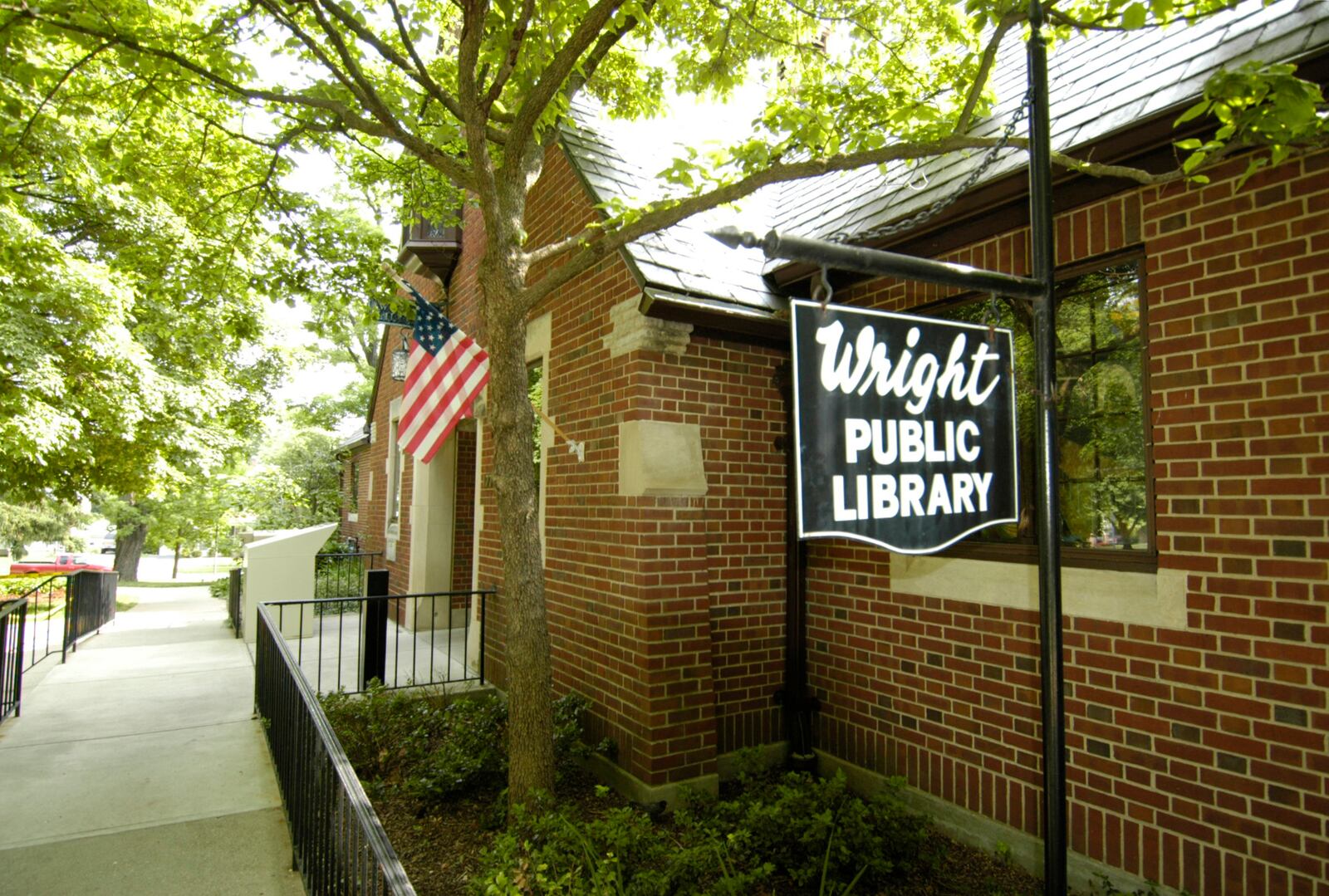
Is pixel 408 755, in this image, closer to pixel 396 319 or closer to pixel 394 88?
pixel 396 319

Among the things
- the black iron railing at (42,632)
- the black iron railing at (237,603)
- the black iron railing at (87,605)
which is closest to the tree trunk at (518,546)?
the black iron railing at (42,632)

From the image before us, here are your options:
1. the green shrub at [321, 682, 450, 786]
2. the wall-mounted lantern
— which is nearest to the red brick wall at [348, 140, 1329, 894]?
the green shrub at [321, 682, 450, 786]

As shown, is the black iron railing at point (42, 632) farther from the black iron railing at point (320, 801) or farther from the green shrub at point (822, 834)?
the green shrub at point (822, 834)

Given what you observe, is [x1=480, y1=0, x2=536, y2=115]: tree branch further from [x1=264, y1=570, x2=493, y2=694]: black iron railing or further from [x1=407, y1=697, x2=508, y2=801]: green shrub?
[x1=407, y1=697, x2=508, y2=801]: green shrub

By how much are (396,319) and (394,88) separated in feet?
7.73

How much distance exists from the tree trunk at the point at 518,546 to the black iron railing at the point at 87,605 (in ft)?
26.1

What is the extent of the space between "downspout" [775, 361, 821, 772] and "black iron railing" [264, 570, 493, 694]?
273 centimetres

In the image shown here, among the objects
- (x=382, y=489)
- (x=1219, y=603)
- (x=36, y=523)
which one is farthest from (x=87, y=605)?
(x=36, y=523)

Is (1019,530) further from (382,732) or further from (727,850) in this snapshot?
(382,732)

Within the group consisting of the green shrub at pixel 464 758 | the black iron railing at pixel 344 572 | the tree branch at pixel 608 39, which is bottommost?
the green shrub at pixel 464 758

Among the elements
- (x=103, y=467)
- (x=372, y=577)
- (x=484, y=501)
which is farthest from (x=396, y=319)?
(x=103, y=467)

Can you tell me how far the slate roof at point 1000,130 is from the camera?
336cm

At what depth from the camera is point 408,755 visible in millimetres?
5035

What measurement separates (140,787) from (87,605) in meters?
6.89
